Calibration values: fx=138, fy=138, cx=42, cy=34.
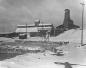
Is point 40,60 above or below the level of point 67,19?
below

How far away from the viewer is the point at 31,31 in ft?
219

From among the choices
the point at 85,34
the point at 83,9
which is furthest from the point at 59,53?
the point at 85,34

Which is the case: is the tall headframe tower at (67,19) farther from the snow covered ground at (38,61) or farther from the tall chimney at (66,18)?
the snow covered ground at (38,61)

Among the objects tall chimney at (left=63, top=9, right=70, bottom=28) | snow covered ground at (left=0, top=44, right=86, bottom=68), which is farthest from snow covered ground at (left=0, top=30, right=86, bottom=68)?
tall chimney at (left=63, top=9, right=70, bottom=28)

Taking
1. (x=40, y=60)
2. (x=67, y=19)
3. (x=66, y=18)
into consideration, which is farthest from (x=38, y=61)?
(x=66, y=18)

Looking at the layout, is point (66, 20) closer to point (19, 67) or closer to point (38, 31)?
point (38, 31)

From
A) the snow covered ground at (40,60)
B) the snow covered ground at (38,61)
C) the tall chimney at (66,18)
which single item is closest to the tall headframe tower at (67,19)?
the tall chimney at (66,18)

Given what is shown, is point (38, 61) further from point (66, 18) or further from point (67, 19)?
point (66, 18)

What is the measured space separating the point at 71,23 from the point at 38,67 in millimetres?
63200

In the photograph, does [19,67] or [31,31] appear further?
[31,31]

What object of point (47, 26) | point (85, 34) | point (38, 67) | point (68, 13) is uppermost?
point (68, 13)

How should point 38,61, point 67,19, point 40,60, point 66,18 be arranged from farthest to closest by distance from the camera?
point 66,18, point 67,19, point 40,60, point 38,61

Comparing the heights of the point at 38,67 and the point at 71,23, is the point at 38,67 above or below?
below

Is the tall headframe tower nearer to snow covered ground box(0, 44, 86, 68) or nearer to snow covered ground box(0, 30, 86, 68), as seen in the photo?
snow covered ground box(0, 30, 86, 68)
